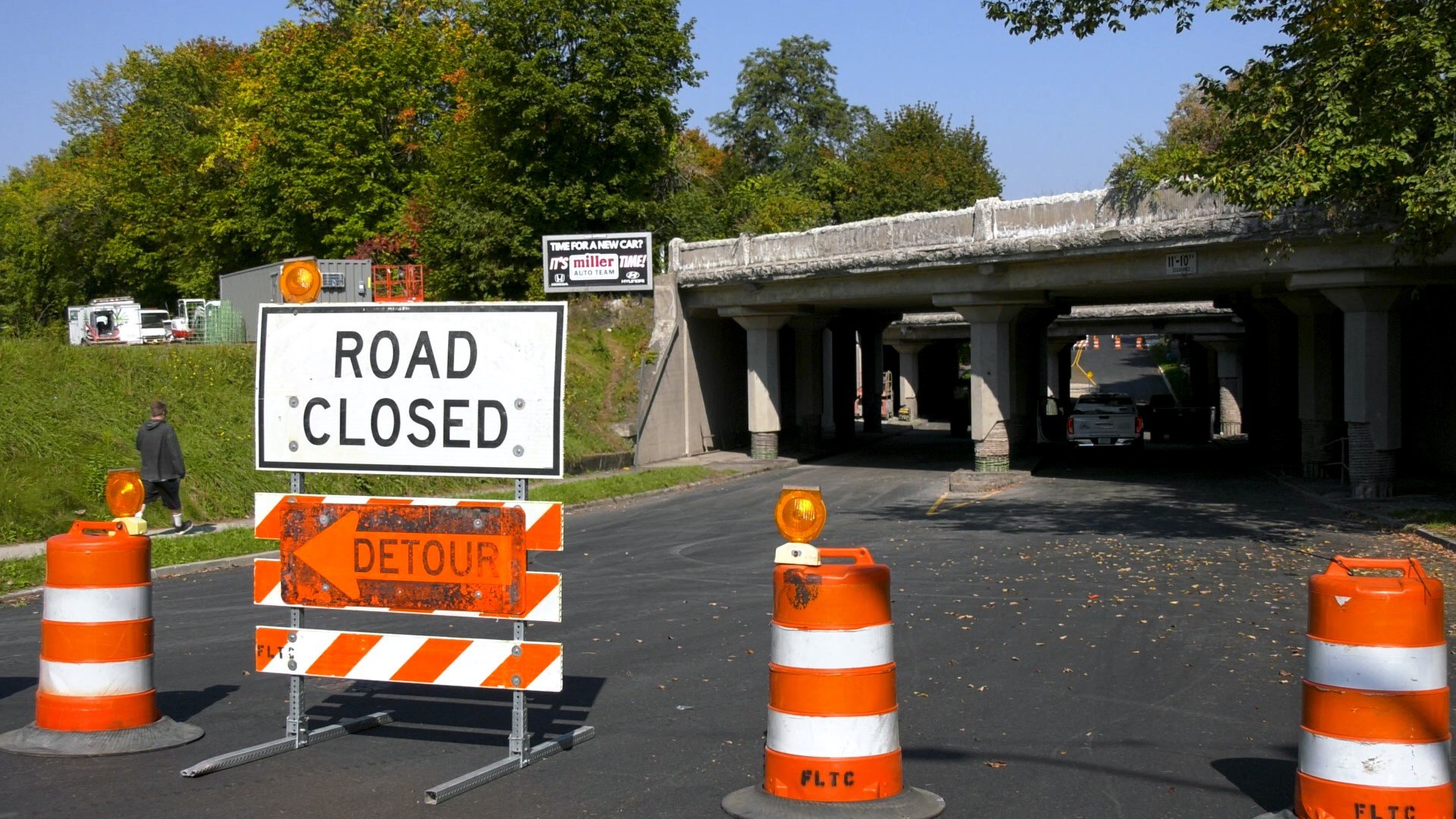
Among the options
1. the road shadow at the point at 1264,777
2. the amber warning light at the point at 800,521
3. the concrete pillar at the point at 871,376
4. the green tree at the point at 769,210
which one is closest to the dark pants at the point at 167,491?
the amber warning light at the point at 800,521

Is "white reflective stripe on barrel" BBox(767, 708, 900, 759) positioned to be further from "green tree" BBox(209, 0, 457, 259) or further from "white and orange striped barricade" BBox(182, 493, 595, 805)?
"green tree" BBox(209, 0, 457, 259)

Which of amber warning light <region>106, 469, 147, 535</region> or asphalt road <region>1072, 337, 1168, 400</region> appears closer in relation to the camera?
amber warning light <region>106, 469, 147, 535</region>

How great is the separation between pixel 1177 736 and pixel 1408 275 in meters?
18.7

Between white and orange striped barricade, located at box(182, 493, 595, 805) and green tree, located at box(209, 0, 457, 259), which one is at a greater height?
green tree, located at box(209, 0, 457, 259)

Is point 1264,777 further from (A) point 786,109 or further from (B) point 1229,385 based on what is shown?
(A) point 786,109

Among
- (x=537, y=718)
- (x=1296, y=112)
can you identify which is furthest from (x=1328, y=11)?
(x=537, y=718)

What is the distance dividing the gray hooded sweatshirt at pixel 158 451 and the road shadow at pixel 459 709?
1071 cm

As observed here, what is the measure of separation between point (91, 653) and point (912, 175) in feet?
195

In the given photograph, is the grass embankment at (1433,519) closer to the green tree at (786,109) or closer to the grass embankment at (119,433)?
the grass embankment at (119,433)

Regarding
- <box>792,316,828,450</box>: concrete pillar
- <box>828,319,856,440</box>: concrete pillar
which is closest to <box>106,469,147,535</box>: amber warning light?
<box>792,316,828,450</box>: concrete pillar

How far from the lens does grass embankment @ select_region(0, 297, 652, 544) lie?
19.5m

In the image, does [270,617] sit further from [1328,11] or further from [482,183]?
[482,183]

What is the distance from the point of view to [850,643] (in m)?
5.57

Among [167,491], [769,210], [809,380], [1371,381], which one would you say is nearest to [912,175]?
[769,210]
